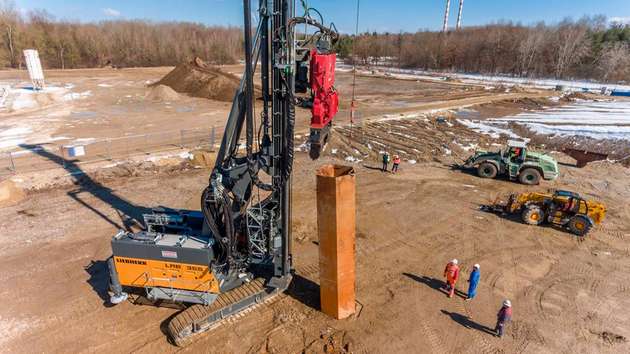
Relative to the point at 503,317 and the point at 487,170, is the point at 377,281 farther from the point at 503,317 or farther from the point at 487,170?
the point at 487,170

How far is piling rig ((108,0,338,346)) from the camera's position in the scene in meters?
8.43

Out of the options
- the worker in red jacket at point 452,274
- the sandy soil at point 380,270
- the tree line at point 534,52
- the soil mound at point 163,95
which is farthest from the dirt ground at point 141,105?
the worker in red jacket at point 452,274

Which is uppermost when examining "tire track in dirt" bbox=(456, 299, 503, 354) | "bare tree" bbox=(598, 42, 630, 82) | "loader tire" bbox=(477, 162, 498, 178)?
"bare tree" bbox=(598, 42, 630, 82)

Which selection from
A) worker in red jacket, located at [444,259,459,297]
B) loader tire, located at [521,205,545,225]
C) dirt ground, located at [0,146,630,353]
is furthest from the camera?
loader tire, located at [521,205,545,225]

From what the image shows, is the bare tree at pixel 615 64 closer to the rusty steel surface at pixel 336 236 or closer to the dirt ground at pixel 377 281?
the dirt ground at pixel 377 281

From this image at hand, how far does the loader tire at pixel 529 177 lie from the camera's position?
19578mm

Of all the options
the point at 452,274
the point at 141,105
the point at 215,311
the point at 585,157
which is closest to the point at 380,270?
the point at 452,274

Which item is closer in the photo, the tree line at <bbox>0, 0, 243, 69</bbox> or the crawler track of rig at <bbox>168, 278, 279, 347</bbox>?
the crawler track of rig at <bbox>168, 278, 279, 347</bbox>

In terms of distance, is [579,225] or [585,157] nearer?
[579,225]

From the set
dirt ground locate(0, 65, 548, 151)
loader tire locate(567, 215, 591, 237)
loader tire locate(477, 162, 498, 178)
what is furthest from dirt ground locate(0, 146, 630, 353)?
dirt ground locate(0, 65, 548, 151)

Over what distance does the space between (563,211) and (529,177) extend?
5304 mm

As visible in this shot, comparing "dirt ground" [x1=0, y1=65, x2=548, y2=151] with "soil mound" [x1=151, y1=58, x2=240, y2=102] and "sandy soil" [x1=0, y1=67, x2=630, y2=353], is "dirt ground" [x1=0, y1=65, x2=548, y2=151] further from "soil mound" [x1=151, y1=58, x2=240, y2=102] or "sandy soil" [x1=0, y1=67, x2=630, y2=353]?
"sandy soil" [x1=0, y1=67, x2=630, y2=353]

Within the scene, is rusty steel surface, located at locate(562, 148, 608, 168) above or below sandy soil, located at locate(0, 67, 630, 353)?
above

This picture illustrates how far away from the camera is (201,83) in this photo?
43.7m
